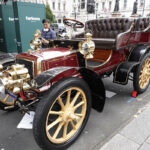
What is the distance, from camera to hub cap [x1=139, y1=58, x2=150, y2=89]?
3.14 m

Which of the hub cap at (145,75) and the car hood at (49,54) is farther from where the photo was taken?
the hub cap at (145,75)

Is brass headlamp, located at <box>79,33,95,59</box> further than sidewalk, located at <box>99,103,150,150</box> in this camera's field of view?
Yes

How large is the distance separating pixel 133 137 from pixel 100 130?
1.42 feet

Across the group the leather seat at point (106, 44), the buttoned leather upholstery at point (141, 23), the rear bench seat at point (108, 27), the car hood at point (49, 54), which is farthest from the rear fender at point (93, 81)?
the buttoned leather upholstery at point (141, 23)

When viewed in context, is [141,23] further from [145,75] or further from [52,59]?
[52,59]

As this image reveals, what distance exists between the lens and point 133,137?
6.52 ft

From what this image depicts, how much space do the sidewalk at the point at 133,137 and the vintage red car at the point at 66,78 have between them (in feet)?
1.36

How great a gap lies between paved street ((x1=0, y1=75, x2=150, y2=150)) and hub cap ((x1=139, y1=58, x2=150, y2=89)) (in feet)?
1.26

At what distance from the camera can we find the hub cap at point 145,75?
10.3 feet

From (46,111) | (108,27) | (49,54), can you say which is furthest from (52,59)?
(108,27)

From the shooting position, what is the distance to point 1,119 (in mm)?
2451

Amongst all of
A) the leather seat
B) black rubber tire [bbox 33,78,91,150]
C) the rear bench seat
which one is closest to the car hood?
black rubber tire [bbox 33,78,91,150]

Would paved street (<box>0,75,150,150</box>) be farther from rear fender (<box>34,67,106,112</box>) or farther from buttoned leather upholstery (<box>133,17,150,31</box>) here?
buttoned leather upholstery (<box>133,17,150,31</box>)

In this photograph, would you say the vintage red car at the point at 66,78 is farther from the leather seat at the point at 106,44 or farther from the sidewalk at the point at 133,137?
the sidewalk at the point at 133,137
